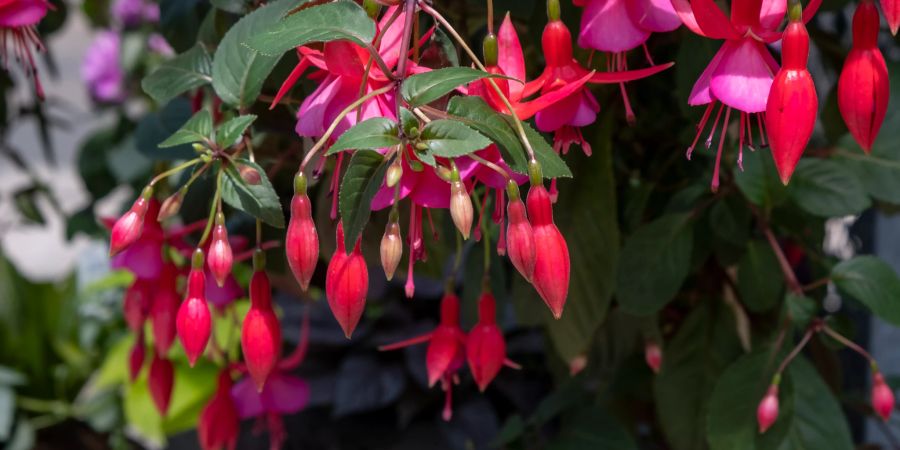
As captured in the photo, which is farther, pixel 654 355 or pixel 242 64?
pixel 654 355

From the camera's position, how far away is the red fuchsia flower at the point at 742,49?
0.37 metres

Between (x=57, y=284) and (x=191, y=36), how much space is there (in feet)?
4.27

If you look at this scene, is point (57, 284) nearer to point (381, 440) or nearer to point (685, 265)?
point (381, 440)

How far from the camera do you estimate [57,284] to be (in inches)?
72.1

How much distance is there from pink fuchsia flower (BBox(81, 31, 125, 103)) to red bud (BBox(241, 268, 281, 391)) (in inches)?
56.6

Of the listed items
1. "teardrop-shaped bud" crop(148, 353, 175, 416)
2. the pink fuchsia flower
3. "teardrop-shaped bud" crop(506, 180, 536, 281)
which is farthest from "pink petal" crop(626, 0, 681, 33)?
the pink fuchsia flower

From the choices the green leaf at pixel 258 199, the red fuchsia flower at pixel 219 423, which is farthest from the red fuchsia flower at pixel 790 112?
the red fuchsia flower at pixel 219 423

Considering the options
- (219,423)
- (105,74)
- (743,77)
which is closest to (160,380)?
(219,423)

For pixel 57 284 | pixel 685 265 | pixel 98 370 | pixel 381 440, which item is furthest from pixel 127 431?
pixel 685 265

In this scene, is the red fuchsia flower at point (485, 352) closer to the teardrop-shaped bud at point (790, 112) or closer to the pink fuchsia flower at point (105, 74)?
the teardrop-shaped bud at point (790, 112)

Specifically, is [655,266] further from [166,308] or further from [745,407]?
[166,308]

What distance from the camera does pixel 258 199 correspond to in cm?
44

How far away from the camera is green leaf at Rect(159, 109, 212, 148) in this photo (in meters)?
0.46

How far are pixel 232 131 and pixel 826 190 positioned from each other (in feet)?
1.29
